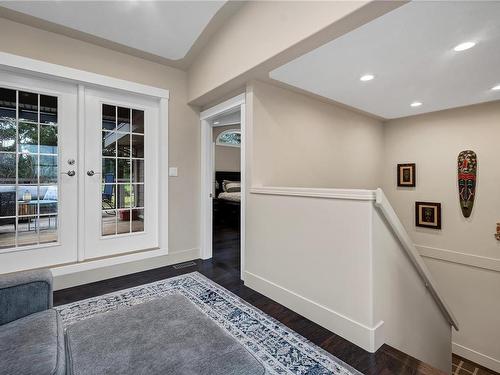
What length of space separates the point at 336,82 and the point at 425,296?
233cm

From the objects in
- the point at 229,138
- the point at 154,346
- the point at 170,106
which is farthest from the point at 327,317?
the point at 229,138

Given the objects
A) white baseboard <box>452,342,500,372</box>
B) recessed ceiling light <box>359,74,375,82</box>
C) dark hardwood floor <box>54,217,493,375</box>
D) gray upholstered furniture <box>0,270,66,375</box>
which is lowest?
Result: white baseboard <box>452,342,500,372</box>

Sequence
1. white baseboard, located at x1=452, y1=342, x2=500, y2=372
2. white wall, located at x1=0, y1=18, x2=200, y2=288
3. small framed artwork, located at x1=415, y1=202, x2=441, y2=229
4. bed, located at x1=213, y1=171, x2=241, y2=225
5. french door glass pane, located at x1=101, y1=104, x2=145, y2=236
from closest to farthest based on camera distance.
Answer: white wall, located at x1=0, y1=18, x2=200, y2=288 → french door glass pane, located at x1=101, y1=104, x2=145, y2=236 → white baseboard, located at x1=452, y1=342, x2=500, y2=372 → small framed artwork, located at x1=415, y1=202, x2=441, y2=229 → bed, located at x1=213, y1=171, x2=241, y2=225

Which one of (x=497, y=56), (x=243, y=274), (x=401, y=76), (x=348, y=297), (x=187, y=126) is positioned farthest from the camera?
(x=187, y=126)

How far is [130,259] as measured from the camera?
297 cm

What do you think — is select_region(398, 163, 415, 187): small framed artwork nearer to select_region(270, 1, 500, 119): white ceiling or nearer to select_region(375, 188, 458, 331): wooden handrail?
select_region(270, 1, 500, 119): white ceiling

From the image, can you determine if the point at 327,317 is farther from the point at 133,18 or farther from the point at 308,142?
the point at 133,18

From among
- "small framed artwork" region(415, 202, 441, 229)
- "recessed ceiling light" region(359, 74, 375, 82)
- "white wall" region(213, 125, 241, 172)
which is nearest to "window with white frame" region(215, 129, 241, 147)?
"white wall" region(213, 125, 241, 172)

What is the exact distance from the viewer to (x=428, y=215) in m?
4.10

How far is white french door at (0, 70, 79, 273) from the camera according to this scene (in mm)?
2414

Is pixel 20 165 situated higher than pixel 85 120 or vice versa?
pixel 85 120

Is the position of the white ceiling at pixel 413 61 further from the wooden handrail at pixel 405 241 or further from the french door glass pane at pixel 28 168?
the french door glass pane at pixel 28 168

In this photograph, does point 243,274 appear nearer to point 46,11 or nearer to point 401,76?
point 401,76

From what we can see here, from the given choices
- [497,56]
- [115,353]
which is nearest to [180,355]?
[115,353]
